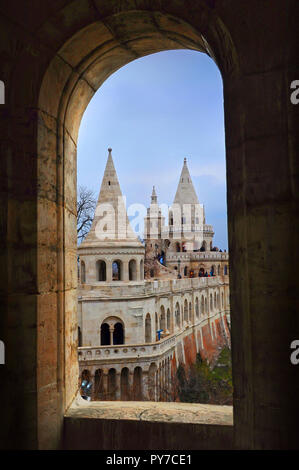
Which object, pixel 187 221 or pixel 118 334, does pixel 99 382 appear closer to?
pixel 118 334

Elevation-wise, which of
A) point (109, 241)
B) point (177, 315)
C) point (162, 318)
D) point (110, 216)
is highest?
point (110, 216)

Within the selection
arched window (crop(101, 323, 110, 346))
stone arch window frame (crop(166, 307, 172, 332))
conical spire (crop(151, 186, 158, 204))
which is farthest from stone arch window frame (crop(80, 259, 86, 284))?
conical spire (crop(151, 186, 158, 204))

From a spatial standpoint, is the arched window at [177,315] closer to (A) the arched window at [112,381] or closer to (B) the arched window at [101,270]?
(B) the arched window at [101,270]

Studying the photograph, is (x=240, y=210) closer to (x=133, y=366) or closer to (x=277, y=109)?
(x=277, y=109)

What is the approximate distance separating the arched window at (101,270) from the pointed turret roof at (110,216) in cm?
124

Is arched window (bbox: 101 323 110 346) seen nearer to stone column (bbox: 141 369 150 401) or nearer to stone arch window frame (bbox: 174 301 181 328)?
stone column (bbox: 141 369 150 401)

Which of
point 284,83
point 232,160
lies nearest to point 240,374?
point 232,160

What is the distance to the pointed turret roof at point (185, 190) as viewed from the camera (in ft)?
154

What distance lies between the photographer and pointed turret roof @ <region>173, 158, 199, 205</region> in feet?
154

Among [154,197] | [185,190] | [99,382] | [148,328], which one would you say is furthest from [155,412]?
[154,197]

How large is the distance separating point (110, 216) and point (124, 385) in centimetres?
849

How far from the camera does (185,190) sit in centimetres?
4691

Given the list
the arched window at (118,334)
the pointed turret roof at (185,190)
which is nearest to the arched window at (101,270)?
the arched window at (118,334)

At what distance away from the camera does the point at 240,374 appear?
7.61 feet
